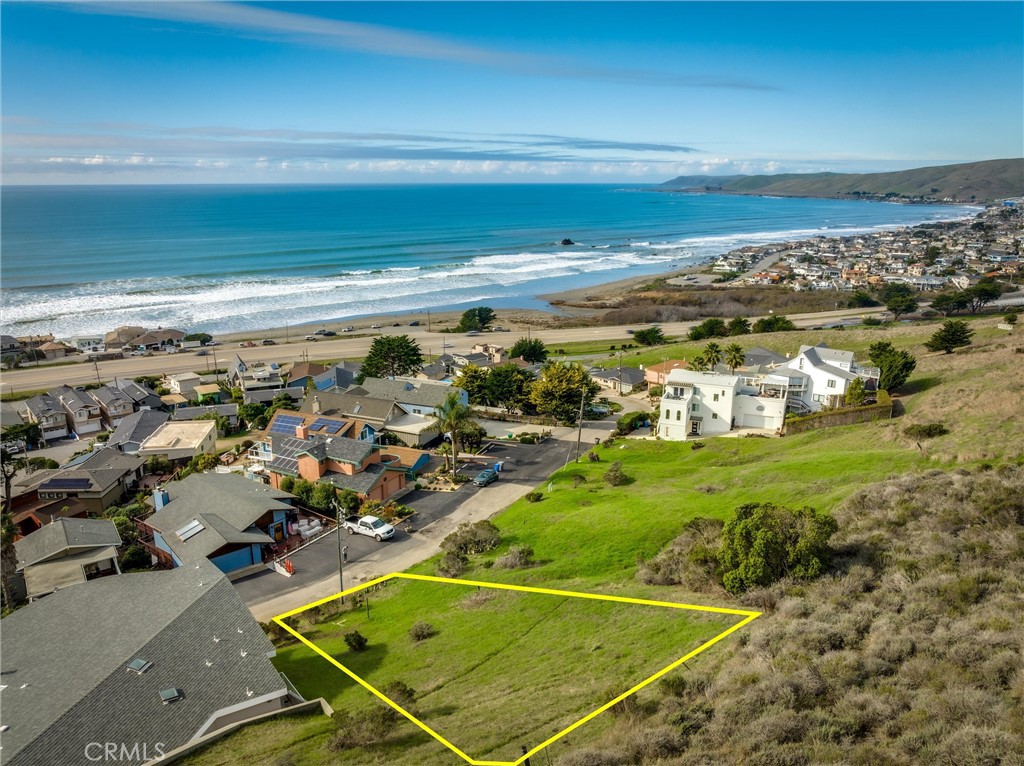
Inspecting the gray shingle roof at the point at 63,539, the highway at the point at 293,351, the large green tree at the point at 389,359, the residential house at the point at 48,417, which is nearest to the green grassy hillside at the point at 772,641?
the gray shingle roof at the point at 63,539

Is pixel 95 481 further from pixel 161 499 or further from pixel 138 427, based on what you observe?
pixel 138 427

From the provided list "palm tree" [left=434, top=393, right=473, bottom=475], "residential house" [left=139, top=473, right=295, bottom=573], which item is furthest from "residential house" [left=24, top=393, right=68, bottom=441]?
"palm tree" [left=434, top=393, right=473, bottom=475]

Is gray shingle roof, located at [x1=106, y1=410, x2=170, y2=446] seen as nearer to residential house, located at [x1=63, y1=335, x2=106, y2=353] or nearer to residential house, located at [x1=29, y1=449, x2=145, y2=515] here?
residential house, located at [x1=29, y1=449, x2=145, y2=515]

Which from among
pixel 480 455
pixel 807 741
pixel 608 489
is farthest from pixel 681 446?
pixel 807 741

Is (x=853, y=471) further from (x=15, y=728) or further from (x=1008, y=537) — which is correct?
(x=15, y=728)

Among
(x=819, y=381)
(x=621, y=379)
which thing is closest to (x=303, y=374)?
(x=621, y=379)
